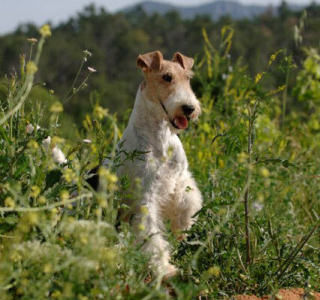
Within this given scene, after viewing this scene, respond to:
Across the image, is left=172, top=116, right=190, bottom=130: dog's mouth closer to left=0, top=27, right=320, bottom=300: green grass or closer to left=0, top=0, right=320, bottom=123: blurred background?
left=0, top=27, right=320, bottom=300: green grass

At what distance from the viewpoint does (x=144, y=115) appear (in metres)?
3.98

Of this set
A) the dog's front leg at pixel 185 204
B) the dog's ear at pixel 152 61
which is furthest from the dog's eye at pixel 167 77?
the dog's front leg at pixel 185 204

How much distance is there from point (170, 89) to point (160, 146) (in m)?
0.43

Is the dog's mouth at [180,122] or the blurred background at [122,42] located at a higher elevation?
the dog's mouth at [180,122]

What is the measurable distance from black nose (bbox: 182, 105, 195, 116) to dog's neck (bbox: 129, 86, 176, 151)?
174mm

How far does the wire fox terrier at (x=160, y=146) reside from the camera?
3.82m

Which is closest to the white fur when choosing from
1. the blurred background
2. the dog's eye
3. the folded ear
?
the dog's eye

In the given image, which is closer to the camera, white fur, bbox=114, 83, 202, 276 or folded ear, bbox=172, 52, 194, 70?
white fur, bbox=114, 83, 202, 276

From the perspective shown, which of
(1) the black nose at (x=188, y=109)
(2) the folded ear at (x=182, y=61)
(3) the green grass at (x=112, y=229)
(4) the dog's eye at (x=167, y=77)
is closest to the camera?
(3) the green grass at (x=112, y=229)

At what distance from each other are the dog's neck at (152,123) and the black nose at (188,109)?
0.57 ft

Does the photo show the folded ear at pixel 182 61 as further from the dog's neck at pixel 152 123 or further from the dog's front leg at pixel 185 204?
the dog's front leg at pixel 185 204

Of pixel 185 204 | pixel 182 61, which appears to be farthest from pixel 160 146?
pixel 182 61

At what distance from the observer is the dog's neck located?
3928 millimetres

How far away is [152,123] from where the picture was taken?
3961 mm
